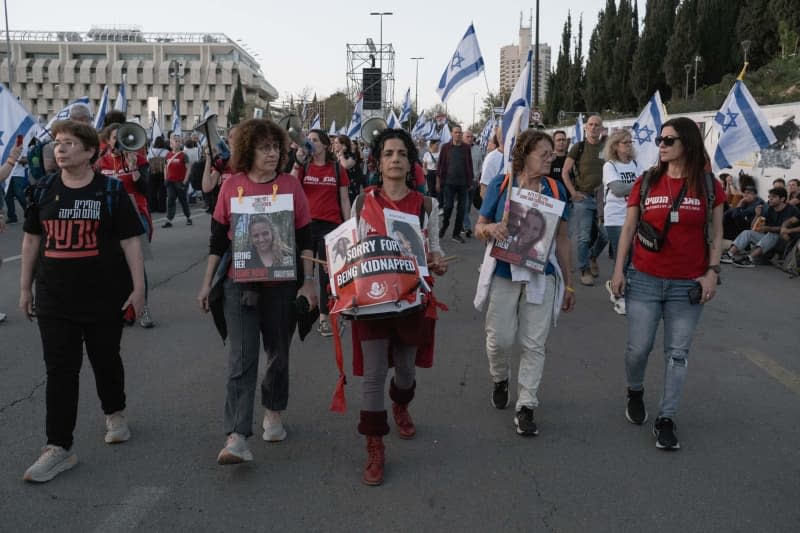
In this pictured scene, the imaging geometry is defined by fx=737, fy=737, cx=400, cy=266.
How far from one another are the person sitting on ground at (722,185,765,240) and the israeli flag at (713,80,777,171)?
3.15 m

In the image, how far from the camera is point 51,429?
3688 mm

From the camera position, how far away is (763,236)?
1139cm

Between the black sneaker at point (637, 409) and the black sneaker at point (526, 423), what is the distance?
628 millimetres

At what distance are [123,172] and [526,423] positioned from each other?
463 centimetres

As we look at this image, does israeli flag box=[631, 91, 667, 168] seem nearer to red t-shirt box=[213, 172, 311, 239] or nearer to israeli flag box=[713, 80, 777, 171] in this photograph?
israeli flag box=[713, 80, 777, 171]

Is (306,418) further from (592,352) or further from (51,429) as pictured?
(592,352)

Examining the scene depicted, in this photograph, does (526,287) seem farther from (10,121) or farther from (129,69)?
(129,69)

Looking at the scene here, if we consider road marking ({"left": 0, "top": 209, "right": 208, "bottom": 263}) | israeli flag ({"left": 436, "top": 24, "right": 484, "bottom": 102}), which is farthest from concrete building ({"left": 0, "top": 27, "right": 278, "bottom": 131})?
israeli flag ({"left": 436, "top": 24, "right": 484, "bottom": 102})

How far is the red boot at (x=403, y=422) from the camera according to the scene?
13.7 feet

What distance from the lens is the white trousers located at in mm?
4328

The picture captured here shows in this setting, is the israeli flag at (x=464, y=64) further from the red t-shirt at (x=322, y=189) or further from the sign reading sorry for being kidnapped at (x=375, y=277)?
the sign reading sorry for being kidnapped at (x=375, y=277)

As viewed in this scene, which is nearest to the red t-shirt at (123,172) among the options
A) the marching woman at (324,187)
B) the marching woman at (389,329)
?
the marching woman at (324,187)

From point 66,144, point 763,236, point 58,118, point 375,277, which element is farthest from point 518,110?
point 763,236

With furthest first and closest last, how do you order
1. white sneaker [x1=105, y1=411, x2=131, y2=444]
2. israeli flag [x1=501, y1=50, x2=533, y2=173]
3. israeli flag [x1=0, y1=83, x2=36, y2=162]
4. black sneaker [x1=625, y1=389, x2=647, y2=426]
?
israeli flag [x1=0, y1=83, x2=36, y2=162] < israeli flag [x1=501, y1=50, x2=533, y2=173] < black sneaker [x1=625, y1=389, x2=647, y2=426] < white sneaker [x1=105, y1=411, x2=131, y2=444]
